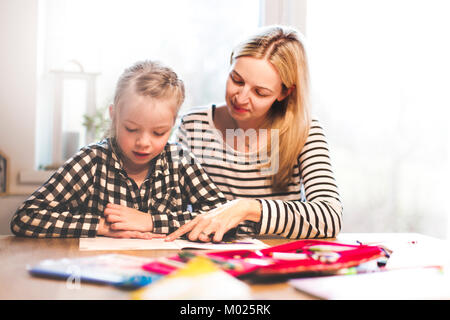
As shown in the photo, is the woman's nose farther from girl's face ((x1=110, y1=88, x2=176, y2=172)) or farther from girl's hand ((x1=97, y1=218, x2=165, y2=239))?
girl's hand ((x1=97, y1=218, x2=165, y2=239))

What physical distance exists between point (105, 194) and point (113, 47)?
116 cm

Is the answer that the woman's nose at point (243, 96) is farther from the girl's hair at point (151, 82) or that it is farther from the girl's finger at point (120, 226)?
the girl's finger at point (120, 226)

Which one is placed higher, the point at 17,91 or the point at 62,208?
the point at 17,91

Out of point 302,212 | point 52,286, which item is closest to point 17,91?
point 302,212

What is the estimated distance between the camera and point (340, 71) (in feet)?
8.13

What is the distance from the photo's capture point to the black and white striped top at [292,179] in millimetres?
1279

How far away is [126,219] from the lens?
45.0 inches

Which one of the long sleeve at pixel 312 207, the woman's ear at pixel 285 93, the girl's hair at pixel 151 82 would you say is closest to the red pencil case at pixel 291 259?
the long sleeve at pixel 312 207

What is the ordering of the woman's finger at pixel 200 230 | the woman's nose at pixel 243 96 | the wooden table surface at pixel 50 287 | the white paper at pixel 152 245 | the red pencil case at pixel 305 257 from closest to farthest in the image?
the wooden table surface at pixel 50 287 < the red pencil case at pixel 305 257 < the white paper at pixel 152 245 < the woman's finger at pixel 200 230 < the woman's nose at pixel 243 96

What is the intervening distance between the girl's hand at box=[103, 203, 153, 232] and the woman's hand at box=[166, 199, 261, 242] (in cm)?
7

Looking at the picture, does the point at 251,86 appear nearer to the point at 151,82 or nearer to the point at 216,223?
the point at 151,82

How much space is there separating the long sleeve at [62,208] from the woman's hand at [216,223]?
0.71ft

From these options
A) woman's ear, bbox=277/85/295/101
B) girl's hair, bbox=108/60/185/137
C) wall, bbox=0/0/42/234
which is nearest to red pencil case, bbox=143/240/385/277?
girl's hair, bbox=108/60/185/137

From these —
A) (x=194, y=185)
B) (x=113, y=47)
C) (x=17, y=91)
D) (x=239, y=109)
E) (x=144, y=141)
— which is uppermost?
(x=113, y=47)
